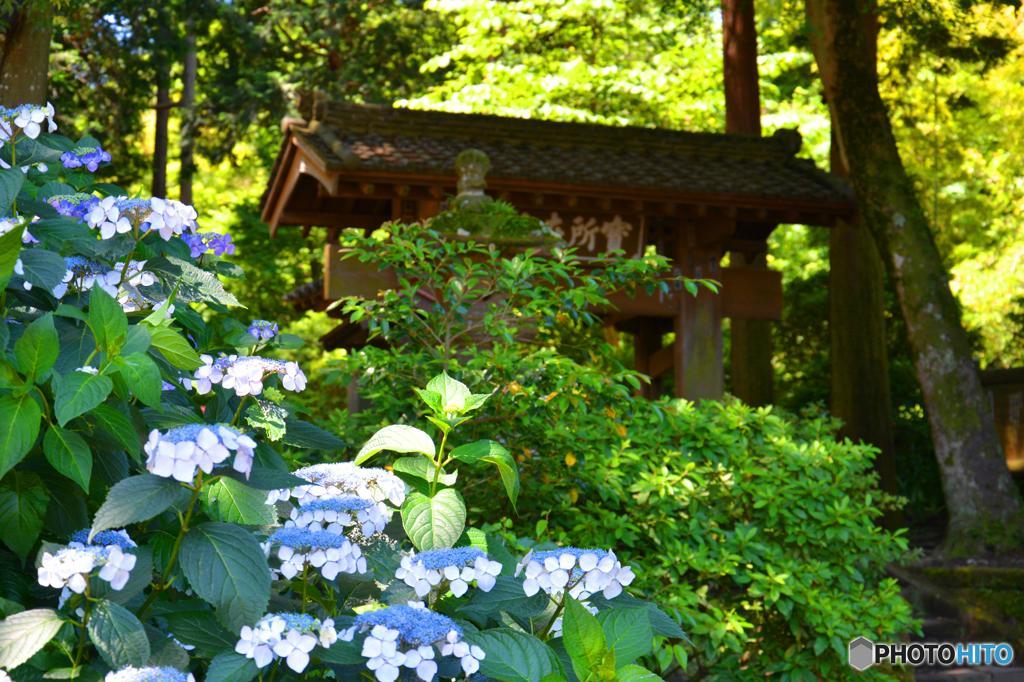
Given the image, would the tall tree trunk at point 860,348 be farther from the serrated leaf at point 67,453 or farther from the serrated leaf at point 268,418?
the serrated leaf at point 67,453

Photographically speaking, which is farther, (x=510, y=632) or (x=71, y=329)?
(x=71, y=329)

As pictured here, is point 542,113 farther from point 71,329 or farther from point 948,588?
point 71,329

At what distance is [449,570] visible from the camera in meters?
1.88

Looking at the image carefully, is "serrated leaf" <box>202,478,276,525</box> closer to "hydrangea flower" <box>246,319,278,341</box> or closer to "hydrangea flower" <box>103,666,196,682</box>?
"hydrangea flower" <box>103,666,196,682</box>

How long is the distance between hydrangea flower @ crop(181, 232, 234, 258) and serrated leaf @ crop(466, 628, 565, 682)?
4.87 ft

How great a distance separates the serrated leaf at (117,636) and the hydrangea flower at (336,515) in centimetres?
38

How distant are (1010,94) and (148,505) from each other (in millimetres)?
17832

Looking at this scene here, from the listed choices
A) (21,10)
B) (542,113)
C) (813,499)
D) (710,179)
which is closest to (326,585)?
(813,499)

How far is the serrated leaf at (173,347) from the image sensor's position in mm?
1895

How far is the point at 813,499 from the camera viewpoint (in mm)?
5273

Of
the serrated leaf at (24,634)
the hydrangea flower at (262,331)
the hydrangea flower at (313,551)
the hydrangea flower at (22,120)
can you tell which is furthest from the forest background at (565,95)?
the serrated leaf at (24,634)

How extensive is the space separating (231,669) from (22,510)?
1.47 ft

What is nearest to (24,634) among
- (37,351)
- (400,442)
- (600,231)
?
(37,351)

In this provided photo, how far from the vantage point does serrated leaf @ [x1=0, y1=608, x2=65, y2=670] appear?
4.97 ft
